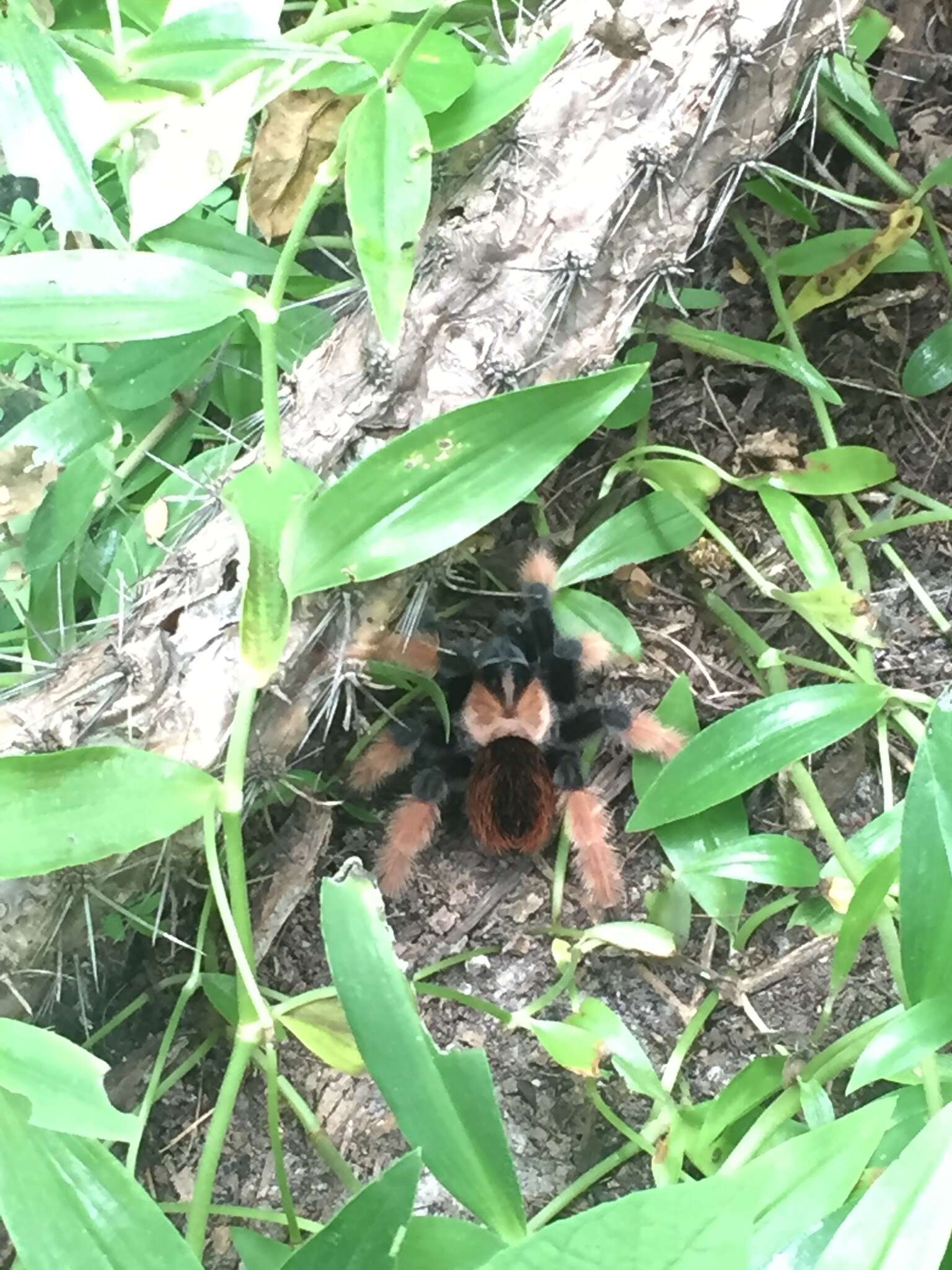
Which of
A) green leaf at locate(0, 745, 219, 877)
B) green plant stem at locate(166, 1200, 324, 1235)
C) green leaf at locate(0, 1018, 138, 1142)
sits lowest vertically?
green plant stem at locate(166, 1200, 324, 1235)

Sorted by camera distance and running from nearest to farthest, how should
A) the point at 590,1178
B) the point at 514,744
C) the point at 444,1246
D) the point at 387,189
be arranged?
the point at 444,1246 → the point at 387,189 → the point at 590,1178 → the point at 514,744

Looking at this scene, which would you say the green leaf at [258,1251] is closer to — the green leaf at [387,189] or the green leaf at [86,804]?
the green leaf at [86,804]

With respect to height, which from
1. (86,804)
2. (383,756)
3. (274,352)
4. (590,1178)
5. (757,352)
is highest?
(274,352)

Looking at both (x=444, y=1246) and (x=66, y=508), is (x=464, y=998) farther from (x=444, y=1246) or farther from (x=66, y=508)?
(x=66, y=508)

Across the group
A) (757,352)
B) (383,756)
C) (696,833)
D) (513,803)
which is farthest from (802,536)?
(383,756)

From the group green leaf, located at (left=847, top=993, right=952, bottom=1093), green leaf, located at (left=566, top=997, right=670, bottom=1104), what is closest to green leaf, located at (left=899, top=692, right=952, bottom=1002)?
green leaf, located at (left=847, top=993, right=952, bottom=1093)

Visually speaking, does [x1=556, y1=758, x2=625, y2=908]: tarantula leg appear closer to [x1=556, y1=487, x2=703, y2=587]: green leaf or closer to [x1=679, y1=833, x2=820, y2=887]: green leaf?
[x1=679, y1=833, x2=820, y2=887]: green leaf

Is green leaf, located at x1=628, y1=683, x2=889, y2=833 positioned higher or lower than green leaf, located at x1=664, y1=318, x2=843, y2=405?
lower
